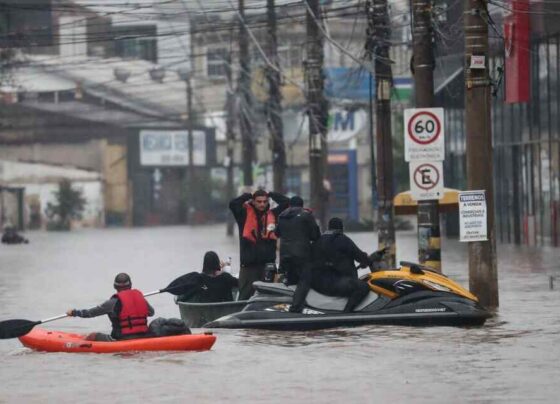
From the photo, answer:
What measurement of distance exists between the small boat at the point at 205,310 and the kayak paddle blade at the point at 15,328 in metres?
2.97

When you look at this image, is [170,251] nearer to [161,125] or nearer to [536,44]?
[536,44]

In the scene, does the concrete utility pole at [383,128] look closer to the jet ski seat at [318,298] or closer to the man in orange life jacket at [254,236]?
the man in orange life jacket at [254,236]

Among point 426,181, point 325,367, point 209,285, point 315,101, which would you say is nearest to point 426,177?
point 426,181

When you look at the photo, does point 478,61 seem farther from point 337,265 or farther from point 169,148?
point 169,148

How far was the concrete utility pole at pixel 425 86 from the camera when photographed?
26.0 m

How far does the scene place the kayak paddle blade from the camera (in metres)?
18.5

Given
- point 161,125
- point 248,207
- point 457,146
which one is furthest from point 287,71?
point 248,207

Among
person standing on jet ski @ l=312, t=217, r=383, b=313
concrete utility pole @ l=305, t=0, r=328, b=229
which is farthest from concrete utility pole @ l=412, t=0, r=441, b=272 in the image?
concrete utility pole @ l=305, t=0, r=328, b=229

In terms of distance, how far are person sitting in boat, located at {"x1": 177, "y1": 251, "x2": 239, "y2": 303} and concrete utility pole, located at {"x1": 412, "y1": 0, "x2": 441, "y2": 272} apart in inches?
215

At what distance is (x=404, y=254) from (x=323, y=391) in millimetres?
28580

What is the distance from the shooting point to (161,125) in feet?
313

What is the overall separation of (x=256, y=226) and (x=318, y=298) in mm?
2028

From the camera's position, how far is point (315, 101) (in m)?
41.8

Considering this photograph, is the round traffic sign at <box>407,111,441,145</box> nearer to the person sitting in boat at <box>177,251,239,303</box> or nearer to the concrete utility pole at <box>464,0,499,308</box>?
the concrete utility pole at <box>464,0,499,308</box>
